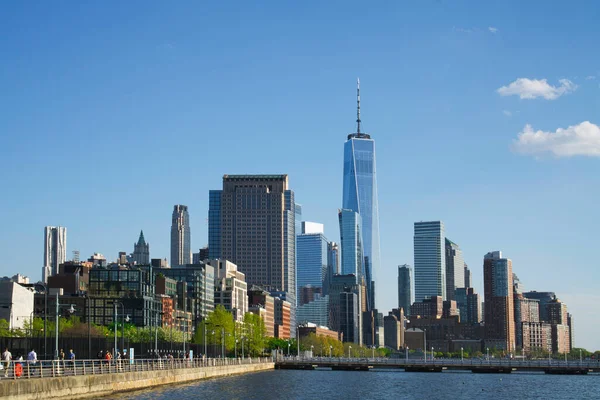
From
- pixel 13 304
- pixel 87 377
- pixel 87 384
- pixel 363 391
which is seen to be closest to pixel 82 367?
pixel 87 377

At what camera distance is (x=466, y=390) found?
141 m

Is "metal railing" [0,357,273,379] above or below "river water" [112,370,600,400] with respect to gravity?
above

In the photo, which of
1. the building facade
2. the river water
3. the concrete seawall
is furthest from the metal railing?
the building facade

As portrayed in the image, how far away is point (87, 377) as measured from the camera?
8669cm

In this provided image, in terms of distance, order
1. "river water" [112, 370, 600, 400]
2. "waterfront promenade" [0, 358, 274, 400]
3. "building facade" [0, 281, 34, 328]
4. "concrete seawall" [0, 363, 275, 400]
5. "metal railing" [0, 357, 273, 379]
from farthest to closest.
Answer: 1. "building facade" [0, 281, 34, 328]
2. "river water" [112, 370, 600, 400]
3. "metal railing" [0, 357, 273, 379]
4. "waterfront promenade" [0, 358, 274, 400]
5. "concrete seawall" [0, 363, 275, 400]

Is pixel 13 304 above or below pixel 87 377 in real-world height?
above

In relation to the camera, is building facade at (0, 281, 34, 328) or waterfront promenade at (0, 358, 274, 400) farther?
building facade at (0, 281, 34, 328)

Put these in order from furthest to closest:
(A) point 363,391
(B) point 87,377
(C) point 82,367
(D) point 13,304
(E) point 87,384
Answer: (D) point 13,304, (A) point 363,391, (C) point 82,367, (B) point 87,377, (E) point 87,384

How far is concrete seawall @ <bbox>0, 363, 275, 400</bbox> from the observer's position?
70875 millimetres

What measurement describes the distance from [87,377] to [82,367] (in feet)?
22.6

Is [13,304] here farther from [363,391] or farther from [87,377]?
[87,377]

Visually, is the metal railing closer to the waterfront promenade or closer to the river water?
the waterfront promenade

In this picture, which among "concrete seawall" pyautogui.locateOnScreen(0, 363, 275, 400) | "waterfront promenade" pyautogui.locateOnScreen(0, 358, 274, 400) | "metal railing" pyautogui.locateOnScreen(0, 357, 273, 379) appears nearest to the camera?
"concrete seawall" pyautogui.locateOnScreen(0, 363, 275, 400)

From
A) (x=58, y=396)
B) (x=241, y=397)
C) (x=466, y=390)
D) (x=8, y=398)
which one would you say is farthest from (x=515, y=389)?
(x=8, y=398)
